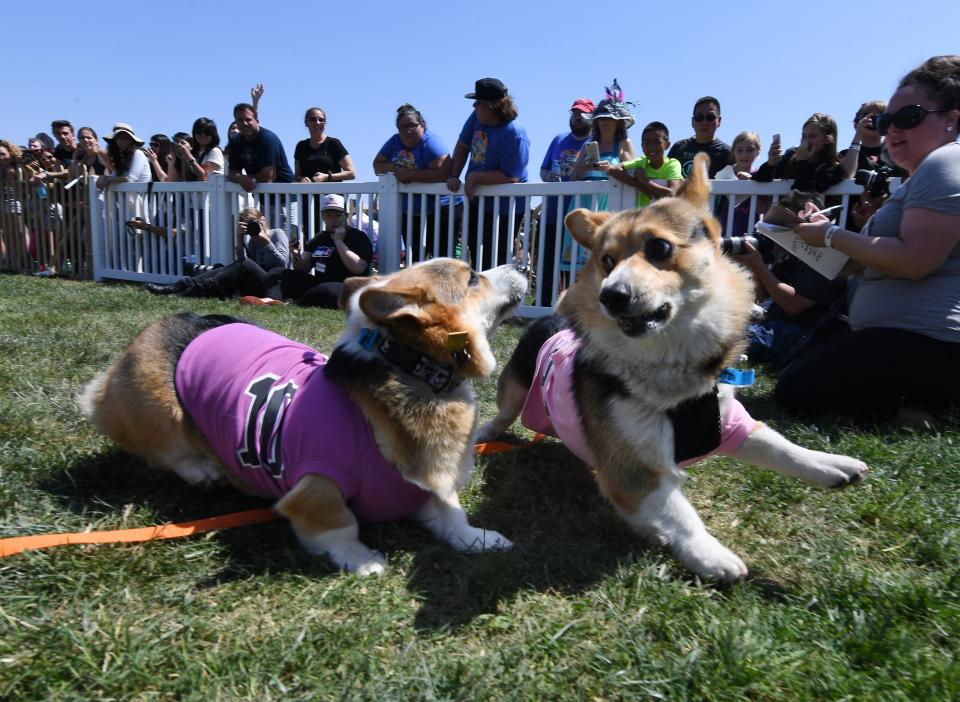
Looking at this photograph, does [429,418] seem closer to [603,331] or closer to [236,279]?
[603,331]

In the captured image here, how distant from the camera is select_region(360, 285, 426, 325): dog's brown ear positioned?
87.7 inches

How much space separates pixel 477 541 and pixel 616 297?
1.01 metres

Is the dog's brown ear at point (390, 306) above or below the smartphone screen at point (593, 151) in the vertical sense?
below

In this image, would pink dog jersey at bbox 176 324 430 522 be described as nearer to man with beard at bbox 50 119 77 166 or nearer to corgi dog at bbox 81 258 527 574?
corgi dog at bbox 81 258 527 574

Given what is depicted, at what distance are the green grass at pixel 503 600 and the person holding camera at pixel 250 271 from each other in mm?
6122

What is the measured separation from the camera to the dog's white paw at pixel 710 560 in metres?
2.02

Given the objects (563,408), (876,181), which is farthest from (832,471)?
(876,181)

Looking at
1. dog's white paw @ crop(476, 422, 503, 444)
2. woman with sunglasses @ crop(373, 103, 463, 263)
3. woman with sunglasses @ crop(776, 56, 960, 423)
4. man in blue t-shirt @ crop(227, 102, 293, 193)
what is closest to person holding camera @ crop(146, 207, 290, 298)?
man in blue t-shirt @ crop(227, 102, 293, 193)

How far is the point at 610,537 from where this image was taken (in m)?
2.46

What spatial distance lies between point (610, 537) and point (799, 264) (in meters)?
3.54

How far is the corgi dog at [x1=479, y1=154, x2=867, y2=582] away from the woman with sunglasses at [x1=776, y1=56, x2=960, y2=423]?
1.27 m

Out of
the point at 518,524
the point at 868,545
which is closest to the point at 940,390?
the point at 868,545

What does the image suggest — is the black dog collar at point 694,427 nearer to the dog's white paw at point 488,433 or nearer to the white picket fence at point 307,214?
the dog's white paw at point 488,433

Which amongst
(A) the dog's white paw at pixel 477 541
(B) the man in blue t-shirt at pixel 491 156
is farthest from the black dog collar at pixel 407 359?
(B) the man in blue t-shirt at pixel 491 156
